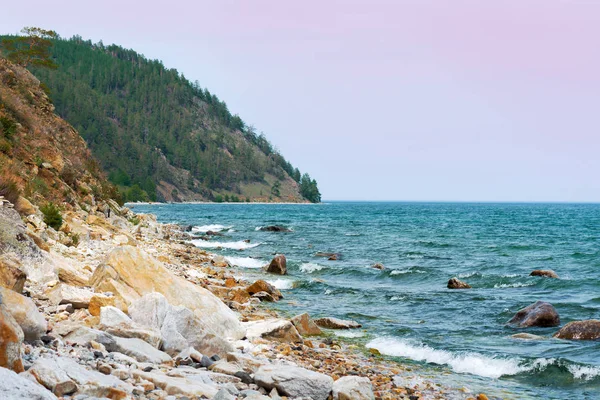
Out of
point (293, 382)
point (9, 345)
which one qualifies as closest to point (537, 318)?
point (293, 382)

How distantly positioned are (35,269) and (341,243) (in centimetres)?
3921

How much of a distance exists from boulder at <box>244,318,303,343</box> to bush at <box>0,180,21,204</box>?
23.3 ft

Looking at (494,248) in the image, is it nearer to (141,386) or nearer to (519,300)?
(519,300)

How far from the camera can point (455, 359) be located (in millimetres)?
13289

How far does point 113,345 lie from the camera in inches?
301

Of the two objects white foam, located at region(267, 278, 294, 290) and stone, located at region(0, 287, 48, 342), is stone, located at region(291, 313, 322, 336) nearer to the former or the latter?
stone, located at region(0, 287, 48, 342)

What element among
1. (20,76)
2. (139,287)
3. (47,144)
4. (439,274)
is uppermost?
(20,76)

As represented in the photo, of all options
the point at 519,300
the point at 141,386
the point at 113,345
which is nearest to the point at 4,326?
the point at 141,386

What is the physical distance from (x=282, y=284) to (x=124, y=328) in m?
16.7

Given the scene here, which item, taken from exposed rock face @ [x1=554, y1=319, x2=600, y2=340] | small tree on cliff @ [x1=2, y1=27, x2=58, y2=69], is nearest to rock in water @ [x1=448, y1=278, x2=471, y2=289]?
exposed rock face @ [x1=554, y1=319, x2=600, y2=340]

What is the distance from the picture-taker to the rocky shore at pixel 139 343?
19.3ft

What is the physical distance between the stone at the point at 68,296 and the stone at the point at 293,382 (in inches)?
137

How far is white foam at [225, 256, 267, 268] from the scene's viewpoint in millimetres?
31470

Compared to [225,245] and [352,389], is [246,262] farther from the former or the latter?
[352,389]
